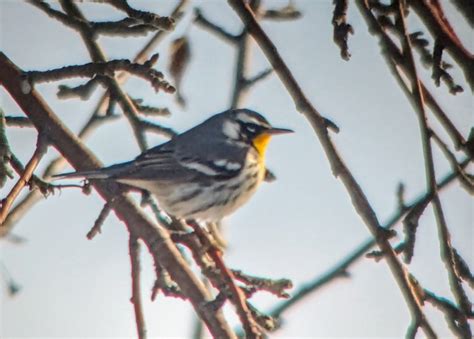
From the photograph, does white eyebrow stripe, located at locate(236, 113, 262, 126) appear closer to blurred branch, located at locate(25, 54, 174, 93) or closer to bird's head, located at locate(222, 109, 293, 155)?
bird's head, located at locate(222, 109, 293, 155)

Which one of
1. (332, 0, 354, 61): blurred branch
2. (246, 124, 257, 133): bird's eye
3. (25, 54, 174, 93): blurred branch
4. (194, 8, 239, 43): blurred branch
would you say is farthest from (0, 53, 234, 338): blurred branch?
(246, 124, 257, 133): bird's eye

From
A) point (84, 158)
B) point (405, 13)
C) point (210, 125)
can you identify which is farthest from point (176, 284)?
point (210, 125)

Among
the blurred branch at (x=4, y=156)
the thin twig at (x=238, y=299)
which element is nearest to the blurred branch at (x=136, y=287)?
the thin twig at (x=238, y=299)

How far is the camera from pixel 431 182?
3.04 meters

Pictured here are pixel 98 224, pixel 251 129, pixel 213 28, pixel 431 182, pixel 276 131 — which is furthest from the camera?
pixel 251 129

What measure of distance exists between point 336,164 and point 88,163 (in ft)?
4.09

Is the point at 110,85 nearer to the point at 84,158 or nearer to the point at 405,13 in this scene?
the point at 84,158

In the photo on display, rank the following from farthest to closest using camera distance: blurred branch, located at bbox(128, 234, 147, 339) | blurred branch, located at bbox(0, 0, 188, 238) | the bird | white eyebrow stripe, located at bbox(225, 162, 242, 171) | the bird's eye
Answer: the bird's eye → white eyebrow stripe, located at bbox(225, 162, 242, 171) → the bird → blurred branch, located at bbox(0, 0, 188, 238) → blurred branch, located at bbox(128, 234, 147, 339)

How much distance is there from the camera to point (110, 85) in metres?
3.95

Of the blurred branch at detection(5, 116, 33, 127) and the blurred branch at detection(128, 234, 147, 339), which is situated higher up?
the blurred branch at detection(5, 116, 33, 127)

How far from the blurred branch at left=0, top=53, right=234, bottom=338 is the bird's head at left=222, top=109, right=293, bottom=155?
158 cm

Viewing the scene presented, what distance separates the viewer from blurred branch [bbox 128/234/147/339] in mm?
3266

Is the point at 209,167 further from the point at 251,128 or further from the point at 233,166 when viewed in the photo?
the point at 251,128

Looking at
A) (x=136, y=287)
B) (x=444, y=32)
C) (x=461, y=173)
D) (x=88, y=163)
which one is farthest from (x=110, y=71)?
(x=461, y=173)
